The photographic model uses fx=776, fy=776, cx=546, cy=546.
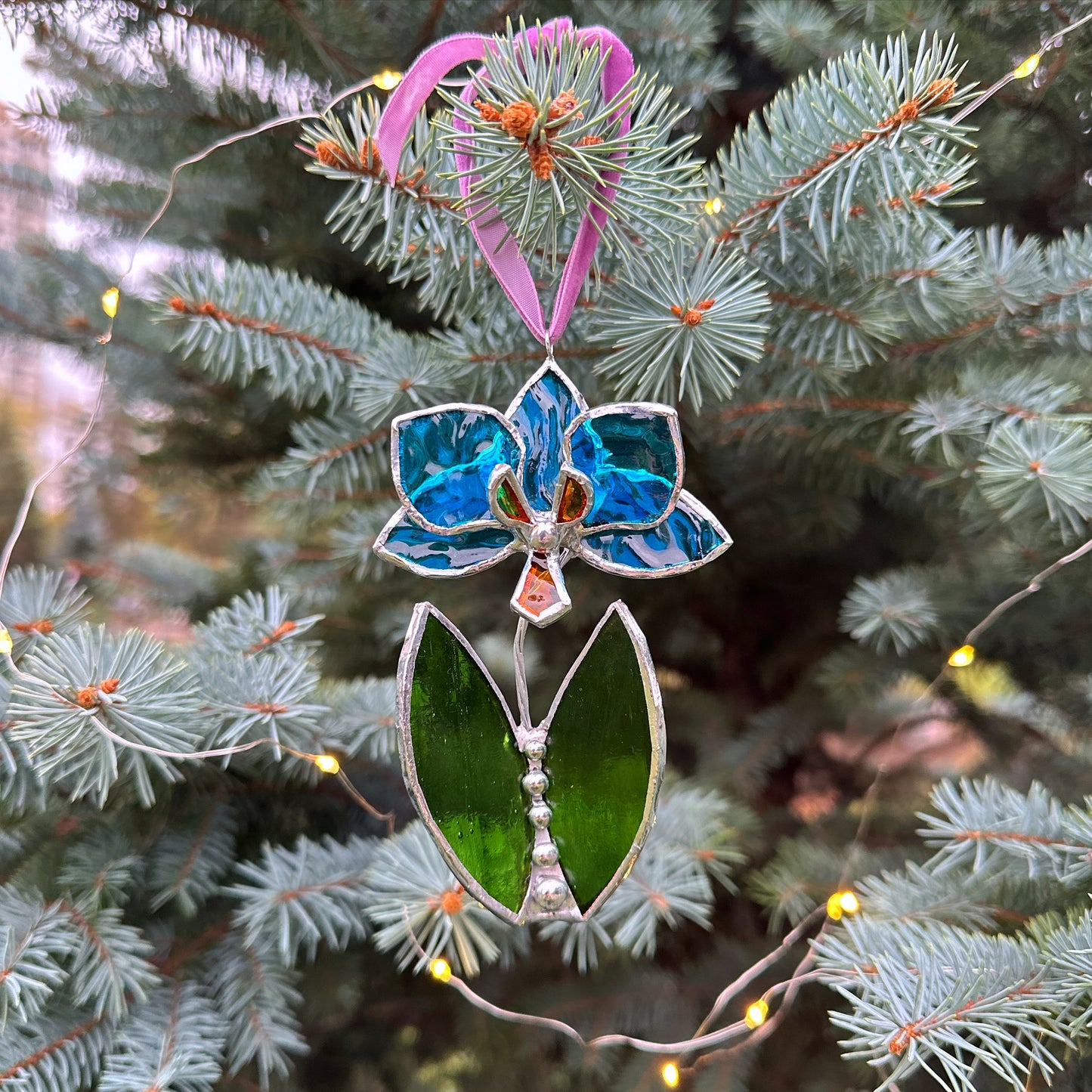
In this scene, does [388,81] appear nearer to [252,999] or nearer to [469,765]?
[469,765]

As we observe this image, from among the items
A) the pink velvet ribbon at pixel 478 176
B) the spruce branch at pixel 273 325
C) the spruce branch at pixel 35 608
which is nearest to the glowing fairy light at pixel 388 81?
the pink velvet ribbon at pixel 478 176

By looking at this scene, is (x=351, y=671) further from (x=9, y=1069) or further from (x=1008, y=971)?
(x=1008, y=971)

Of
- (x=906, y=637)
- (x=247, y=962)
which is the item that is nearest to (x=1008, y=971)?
(x=906, y=637)

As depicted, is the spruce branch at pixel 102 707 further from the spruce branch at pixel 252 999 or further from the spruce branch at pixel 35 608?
the spruce branch at pixel 252 999

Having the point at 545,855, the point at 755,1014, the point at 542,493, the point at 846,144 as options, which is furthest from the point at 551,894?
the point at 846,144

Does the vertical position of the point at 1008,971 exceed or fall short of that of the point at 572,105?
it falls short

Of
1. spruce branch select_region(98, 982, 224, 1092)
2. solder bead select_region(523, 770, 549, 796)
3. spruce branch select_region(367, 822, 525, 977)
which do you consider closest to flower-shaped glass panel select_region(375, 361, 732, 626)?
solder bead select_region(523, 770, 549, 796)
